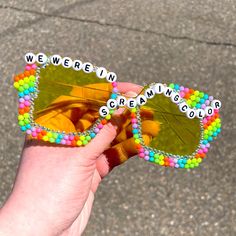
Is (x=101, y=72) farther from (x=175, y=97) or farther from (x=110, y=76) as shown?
(x=175, y=97)

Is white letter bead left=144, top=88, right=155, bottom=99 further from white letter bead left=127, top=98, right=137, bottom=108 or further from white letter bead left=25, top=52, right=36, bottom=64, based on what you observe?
white letter bead left=25, top=52, right=36, bottom=64

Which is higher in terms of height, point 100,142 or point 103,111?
point 103,111

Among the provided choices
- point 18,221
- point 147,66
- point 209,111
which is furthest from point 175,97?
point 147,66

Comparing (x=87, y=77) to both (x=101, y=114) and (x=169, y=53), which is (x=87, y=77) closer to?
(x=101, y=114)

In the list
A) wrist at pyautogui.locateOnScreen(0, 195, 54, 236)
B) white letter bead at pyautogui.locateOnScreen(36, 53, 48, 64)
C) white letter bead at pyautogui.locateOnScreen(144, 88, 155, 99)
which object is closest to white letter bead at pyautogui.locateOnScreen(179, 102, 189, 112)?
white letter bead at pyautogui.locateOnScreen(144, 88, 155, 99)

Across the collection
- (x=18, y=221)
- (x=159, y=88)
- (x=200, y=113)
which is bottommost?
(x=18, y=221)

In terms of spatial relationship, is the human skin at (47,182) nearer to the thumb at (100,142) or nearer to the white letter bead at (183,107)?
the thumb at (100,142)

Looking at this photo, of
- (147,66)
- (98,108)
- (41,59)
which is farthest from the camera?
(147,66)

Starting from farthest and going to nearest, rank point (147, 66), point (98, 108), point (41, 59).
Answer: point (147, 66) → point (98, 108) → point (41, 59)
